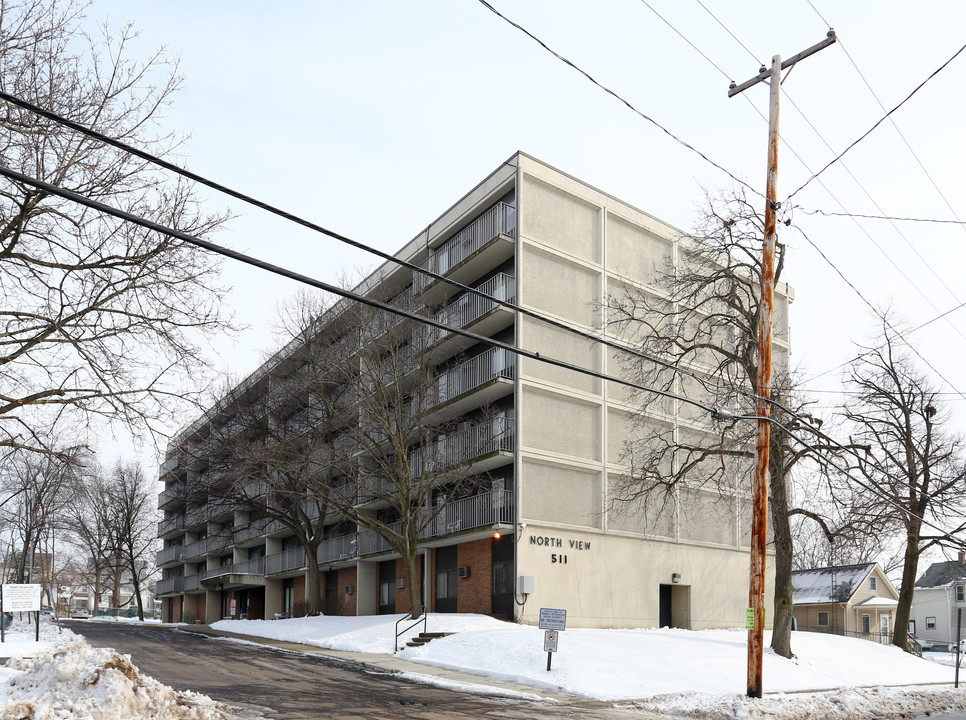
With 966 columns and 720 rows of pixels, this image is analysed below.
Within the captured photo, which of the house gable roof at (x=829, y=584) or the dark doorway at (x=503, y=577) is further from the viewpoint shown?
the house gable roof at (x=829, y=584)

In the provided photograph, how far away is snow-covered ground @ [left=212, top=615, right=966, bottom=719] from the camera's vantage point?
1717 centimetres

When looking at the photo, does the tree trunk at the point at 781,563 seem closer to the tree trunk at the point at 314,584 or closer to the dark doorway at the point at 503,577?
the dark doorway at the point at 503,577

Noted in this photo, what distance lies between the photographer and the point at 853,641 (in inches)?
1287

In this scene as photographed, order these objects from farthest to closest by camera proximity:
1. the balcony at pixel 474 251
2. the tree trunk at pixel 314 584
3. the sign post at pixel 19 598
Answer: the tree trunk at pixel 314 584 → the balcony at pixel 474 251 → the sign post at pixel 19 598

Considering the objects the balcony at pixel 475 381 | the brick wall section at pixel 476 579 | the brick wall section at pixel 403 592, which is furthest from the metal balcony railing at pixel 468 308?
the brick wall section at pixel 403 592

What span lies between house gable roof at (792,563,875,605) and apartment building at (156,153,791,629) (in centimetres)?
2156

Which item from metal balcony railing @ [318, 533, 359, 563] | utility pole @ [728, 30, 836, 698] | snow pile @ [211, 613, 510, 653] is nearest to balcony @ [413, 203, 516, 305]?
snow pile @ [211, 613, 510, 653]

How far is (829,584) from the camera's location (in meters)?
60.0

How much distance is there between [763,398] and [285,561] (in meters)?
38.3

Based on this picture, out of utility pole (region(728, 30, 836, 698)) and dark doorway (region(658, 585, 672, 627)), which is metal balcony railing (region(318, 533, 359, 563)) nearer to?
dark doorway (region(658, 585, 672, 627))

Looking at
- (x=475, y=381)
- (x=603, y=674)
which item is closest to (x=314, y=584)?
(x=475, y=381)

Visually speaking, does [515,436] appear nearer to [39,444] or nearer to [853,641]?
[853,641]

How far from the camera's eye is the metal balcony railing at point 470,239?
34.5m

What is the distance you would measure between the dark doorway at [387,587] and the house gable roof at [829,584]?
103ft
